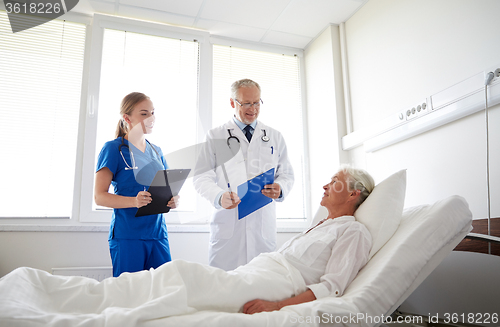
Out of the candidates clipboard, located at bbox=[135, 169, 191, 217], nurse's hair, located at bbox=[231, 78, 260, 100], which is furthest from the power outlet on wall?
clipboard, located at bbox=[135, 169, 191, 217]

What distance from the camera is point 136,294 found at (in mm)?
1062

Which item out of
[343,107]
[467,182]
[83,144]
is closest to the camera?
[467,182]

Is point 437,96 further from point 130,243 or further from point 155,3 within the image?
point 155,3

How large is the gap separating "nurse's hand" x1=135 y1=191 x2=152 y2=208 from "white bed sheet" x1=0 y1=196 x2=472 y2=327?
31.9 inches

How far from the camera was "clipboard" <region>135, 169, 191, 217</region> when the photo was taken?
1.76m

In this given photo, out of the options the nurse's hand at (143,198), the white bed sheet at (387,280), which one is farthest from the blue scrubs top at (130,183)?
the white bed sheet at (387,280)

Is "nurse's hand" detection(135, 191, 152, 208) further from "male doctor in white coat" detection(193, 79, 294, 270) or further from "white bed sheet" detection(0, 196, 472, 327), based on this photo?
"white bed sheet" detection(0, 196, 472, 327)

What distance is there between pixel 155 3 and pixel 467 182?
2620mm

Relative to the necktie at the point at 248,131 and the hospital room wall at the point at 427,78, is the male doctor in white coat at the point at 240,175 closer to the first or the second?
the necktie at the point at 248,131

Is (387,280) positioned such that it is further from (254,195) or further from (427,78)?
(427,78)

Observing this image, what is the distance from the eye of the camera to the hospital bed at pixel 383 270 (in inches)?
36.3

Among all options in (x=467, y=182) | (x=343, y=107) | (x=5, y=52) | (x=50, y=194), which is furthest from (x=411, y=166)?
(x=5, y=52)

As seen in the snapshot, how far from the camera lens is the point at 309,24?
328cm

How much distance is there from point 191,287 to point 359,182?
3.12ft
